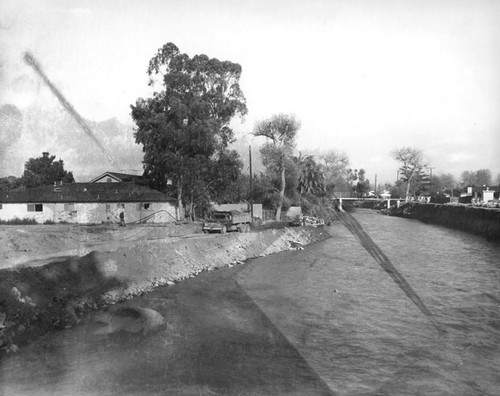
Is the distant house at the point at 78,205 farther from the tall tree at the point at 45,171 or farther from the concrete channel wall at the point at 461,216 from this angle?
the concrete channel wall at the point at 461,216

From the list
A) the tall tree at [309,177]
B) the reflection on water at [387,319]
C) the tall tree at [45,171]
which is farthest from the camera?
the tall tree at [309,177]

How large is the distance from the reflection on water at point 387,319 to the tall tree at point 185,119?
50.2 feet

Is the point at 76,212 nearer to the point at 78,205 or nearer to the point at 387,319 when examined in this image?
the point at 78,205

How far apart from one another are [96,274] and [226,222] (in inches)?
746

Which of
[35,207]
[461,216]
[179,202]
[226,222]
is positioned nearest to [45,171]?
[35,207]

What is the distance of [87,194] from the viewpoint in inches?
1907

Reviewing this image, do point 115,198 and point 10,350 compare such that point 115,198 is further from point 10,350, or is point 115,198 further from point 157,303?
point 10,350

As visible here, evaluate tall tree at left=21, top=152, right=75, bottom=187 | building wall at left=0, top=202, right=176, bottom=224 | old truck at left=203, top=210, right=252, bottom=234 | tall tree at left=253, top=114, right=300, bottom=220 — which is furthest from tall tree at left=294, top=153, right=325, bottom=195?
tall tree at left=21, top=152, right=75, bottom=187

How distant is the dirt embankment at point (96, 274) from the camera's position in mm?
17828

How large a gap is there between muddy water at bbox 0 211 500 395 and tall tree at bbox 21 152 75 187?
54.1 meters

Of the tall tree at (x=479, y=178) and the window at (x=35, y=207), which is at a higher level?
the tall tree at (x=479, y=178)

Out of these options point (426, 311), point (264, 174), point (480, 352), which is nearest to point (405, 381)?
point (480, 352)

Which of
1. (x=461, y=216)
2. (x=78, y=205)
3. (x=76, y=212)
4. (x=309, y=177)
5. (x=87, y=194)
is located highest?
(x=309, y=177)

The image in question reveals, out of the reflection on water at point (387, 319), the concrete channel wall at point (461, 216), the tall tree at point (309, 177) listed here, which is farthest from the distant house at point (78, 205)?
the concrete channel wall at point (461, 216)
